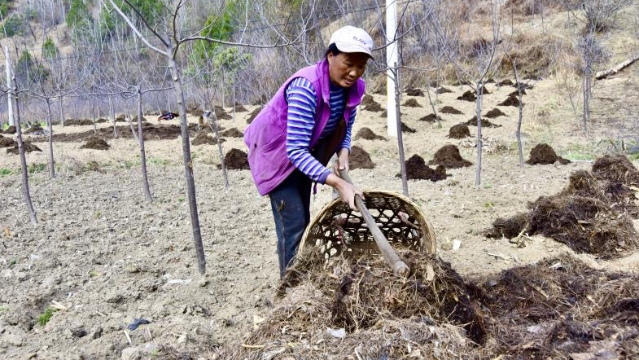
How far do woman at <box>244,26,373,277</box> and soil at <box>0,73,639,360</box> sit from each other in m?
0.36

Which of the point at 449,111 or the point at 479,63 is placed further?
the point at 449,111

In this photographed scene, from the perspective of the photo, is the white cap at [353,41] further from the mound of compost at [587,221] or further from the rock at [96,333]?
the mound of compost at [587,221]

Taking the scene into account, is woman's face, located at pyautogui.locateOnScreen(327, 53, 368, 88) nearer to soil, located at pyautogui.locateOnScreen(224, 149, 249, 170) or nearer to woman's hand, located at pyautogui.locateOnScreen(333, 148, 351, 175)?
woman's hand, located at pyautogui.locateOnScreen(333, 148, 351, 175)

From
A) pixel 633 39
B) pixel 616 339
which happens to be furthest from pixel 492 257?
pixel 633 39

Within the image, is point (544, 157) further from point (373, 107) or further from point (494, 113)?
point (373, 107)

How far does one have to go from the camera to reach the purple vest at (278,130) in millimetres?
2527

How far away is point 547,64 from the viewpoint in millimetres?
20891

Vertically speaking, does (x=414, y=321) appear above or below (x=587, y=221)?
above

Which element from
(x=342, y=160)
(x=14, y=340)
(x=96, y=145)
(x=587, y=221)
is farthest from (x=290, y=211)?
(x=96, y=145)

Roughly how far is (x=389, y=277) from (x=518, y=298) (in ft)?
3.17

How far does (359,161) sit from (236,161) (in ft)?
7.14

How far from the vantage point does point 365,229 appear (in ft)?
10.8

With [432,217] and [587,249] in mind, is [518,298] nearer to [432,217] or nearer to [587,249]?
[587,249]

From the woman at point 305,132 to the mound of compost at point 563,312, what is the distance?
91cm
